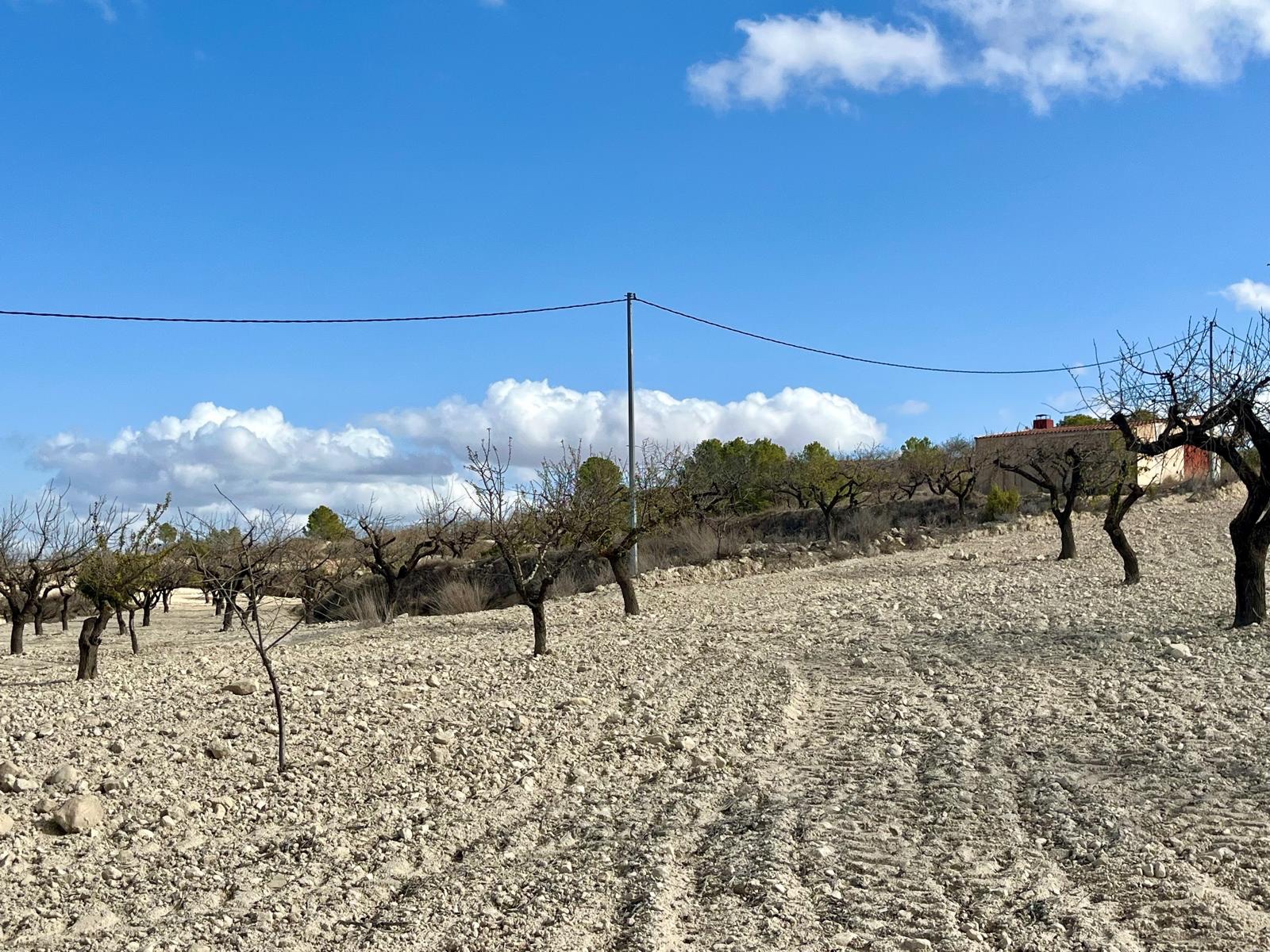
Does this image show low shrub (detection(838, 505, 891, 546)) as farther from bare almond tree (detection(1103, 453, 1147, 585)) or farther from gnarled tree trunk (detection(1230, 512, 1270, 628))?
gnarled tree trunk (detection(1230, 512, 1270, 628))

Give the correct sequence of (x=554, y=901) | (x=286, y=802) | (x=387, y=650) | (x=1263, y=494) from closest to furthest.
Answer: (x=554, y=901)
(x=286, y=802)
(x=1263, y=494)
(x=387, y=650)

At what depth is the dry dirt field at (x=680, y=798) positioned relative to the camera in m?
5.20

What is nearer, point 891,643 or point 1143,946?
point 1143,946

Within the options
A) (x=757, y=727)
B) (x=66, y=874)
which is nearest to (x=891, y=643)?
(x=757, y=727)

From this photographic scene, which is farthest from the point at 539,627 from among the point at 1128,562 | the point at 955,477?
the point at 955,477

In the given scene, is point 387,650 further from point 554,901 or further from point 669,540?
point 669,540

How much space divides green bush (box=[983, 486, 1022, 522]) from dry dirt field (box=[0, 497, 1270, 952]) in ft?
76.6

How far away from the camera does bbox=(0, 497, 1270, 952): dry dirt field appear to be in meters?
5.20

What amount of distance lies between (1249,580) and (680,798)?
861cm

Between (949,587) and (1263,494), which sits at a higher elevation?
(1263,494)

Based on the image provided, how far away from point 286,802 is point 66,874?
1475mm

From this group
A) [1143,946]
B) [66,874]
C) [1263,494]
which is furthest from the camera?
[1263,494]

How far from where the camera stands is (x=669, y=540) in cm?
3172

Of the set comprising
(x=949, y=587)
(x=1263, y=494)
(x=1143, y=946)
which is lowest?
(x=1143, y=946)
